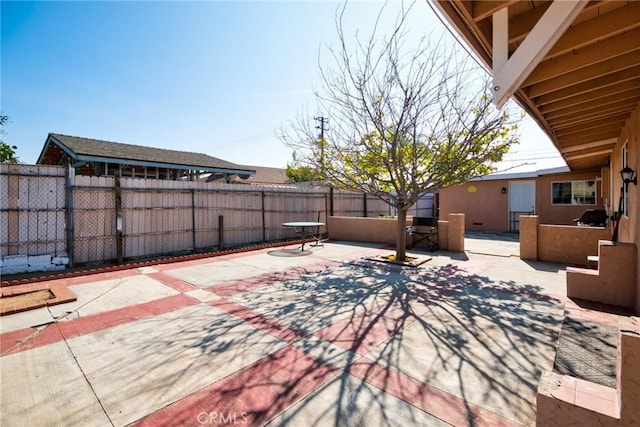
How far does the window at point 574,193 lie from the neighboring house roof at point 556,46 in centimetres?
1086

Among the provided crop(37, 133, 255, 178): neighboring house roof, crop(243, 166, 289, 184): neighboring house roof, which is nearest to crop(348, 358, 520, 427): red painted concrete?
crop(37, 133, 255, 178): neighboring house roof

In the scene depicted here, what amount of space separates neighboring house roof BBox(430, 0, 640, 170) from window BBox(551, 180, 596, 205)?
1086cm

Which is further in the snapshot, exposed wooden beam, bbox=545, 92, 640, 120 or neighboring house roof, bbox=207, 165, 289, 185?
neighboring house roof, bbox=207, 165, 289, 185

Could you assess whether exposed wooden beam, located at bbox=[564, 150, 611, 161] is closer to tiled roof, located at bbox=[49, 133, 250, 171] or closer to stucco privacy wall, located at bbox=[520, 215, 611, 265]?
stucco privacy wall, located at bbox=[520, 215, 611, 265]

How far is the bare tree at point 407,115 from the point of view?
662cm

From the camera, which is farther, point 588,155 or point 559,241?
point 588,155

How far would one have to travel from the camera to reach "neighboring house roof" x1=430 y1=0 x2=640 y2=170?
86.8 inches

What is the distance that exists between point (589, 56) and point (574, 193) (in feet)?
43.5

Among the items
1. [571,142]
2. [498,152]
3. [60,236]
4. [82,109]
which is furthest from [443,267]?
[82,109]

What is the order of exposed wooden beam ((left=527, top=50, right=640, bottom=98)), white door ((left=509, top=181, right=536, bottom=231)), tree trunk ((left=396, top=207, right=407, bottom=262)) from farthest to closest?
white door ((left=509, top=181, right=536, bottom=231)), tree trunk ((left=396, top=207, right=407, bottom=262)), exposed wooden beam ((left=527, top=50, right=640, bottom=98))

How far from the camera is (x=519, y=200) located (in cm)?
1474

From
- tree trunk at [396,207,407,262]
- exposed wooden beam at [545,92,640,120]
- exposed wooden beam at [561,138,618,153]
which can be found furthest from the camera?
tree trunk at [396,207,407,262]

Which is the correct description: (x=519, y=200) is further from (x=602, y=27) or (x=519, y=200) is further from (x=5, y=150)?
(x=5, y=150)

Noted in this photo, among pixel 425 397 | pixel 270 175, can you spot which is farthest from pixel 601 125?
pixel 270 175
